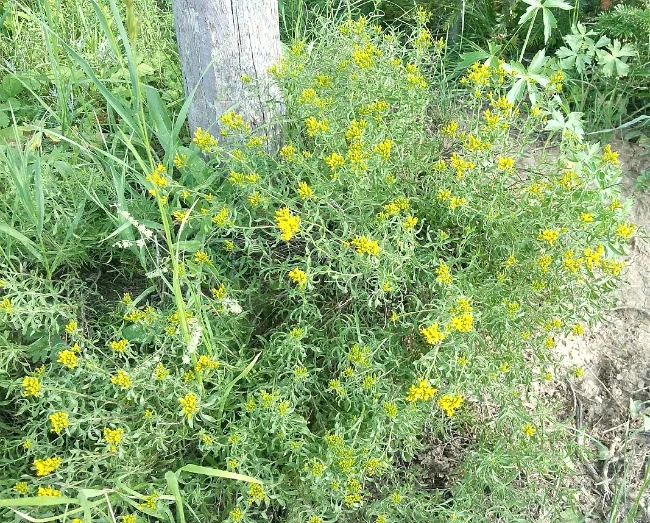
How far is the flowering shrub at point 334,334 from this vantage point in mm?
1944

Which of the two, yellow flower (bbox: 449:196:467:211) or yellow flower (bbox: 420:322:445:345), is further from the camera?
yellow flower (bbox: 449:196:467:211)

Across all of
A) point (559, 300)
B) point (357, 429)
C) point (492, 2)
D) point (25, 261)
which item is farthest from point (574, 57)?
point (25, 261)

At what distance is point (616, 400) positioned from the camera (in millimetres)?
2682

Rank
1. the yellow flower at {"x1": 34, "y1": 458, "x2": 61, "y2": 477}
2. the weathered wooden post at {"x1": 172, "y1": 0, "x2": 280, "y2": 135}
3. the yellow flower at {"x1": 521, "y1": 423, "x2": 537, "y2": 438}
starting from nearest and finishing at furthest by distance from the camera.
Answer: the yellow flower at {"x1": 34, "y1": 458, "x2": 61, "y2": 477} < the yellow flower at {"x1": 521, "y1": 423, "x2": 537, "y2": 438} < the weathered wooden post at {"x1": 172, "y1": 0, "x2": 280, "y2": 135}

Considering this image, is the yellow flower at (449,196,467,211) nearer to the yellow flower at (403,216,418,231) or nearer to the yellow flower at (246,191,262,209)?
the yellow flower at (403,216,418,231)

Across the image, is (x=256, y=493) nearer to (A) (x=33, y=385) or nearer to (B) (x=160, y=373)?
(B) (x=160, y=373)

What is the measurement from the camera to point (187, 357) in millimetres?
1931

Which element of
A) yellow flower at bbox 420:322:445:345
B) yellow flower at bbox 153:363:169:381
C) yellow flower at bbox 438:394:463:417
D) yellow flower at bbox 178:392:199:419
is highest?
yellow flower at bbox 420:322:445:345

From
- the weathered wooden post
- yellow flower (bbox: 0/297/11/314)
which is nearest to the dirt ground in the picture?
the weathered wooden post

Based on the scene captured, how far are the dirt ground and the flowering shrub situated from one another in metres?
0.23

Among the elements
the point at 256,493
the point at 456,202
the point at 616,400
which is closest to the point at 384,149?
the point at 456,202

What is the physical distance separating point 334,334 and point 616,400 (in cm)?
123

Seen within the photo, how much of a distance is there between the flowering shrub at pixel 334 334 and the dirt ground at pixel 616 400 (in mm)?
227

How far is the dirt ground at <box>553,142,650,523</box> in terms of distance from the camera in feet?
7.98
